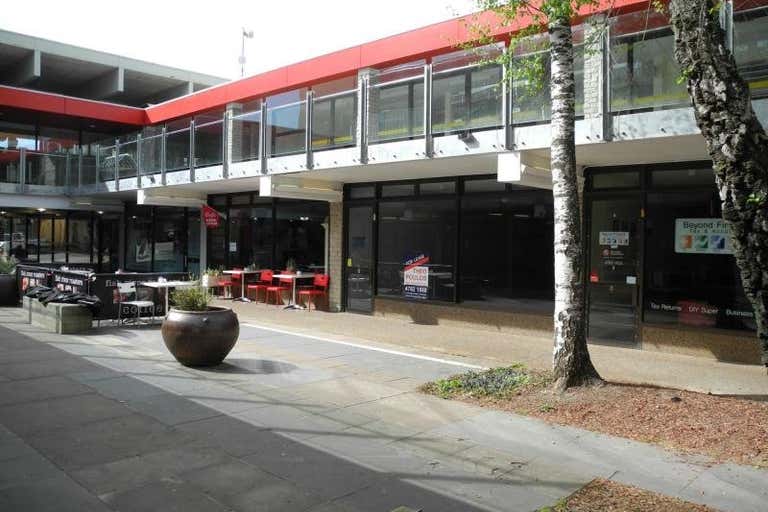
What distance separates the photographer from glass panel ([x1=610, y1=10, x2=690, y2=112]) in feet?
28.5

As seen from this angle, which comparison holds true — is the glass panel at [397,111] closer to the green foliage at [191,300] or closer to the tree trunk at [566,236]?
the tree trunk at [566,236]

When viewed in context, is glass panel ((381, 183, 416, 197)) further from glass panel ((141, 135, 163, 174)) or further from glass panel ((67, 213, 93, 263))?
glass panel ((67, 213, 93, 263))

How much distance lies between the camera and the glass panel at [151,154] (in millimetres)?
18406

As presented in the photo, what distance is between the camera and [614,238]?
11016mm

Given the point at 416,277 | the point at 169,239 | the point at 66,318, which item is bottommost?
the point at 66,318

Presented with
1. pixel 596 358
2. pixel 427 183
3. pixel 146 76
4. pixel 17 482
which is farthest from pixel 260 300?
pixel 146 76

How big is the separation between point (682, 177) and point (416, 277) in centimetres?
579

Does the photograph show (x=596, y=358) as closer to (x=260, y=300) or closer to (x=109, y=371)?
(x=109, y=371)

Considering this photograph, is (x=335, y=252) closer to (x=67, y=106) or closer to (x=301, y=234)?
(x=301, y=234)

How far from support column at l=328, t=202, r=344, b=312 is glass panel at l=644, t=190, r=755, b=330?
24.5 ft

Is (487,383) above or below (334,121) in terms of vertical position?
below

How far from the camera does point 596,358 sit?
32.4 ft

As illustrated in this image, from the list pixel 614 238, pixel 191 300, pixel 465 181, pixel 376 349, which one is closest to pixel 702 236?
pixel 614 238

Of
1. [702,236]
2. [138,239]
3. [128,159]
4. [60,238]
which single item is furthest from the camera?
[60,238]
